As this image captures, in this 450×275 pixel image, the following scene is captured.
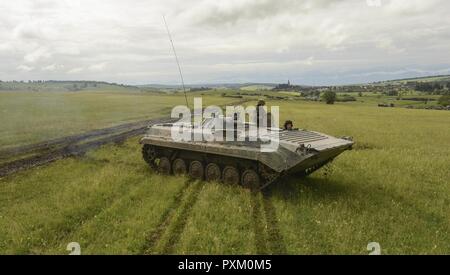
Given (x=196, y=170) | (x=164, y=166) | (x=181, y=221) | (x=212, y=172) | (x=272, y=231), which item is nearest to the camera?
(x=272, y=231)

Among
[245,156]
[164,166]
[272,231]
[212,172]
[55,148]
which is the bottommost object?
[272,231]

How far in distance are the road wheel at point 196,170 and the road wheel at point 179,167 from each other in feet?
1.40

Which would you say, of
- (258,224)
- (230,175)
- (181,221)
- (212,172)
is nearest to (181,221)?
(181,221)

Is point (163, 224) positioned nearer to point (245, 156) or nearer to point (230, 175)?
point (245, 156)

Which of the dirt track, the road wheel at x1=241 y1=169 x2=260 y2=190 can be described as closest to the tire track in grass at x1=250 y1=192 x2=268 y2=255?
the road wheel at x1=241 y1=169 x2=260 y2=190

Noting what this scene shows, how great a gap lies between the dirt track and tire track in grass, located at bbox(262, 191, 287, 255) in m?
9.99

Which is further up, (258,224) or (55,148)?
(55,148)

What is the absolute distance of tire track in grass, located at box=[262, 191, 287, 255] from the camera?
7.81m

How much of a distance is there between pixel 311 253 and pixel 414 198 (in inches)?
216

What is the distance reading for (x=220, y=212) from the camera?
9820 millimetres

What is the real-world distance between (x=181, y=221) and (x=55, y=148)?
534 inches

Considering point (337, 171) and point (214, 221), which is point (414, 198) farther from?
point (214, 221)

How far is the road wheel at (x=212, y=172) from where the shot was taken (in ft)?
41.5
